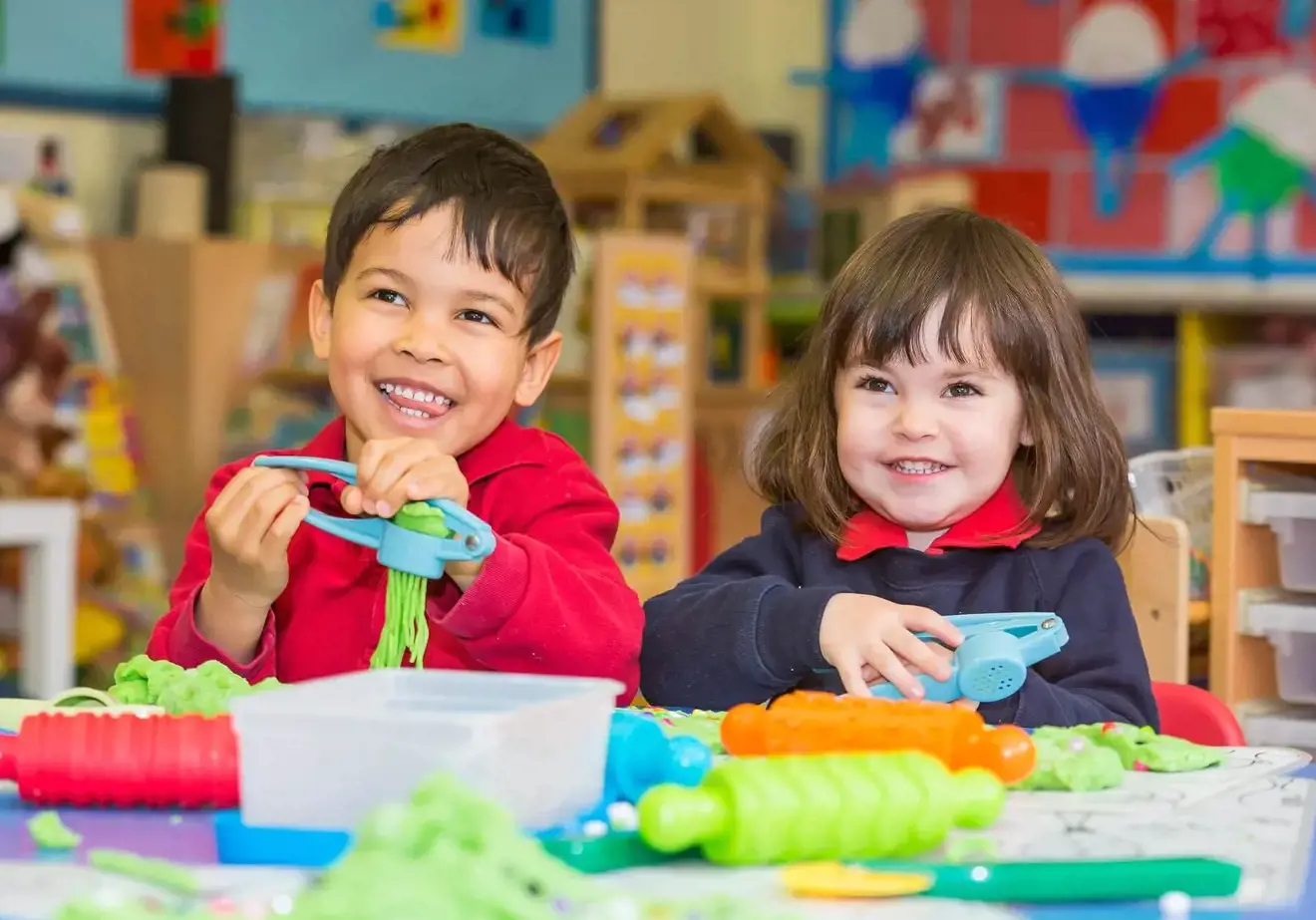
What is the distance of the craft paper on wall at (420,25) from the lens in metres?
3.73

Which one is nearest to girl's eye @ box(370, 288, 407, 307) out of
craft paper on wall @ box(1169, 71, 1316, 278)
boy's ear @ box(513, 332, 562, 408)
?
boy's ear @ box(513, 332, 562, 408)

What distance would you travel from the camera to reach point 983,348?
1279 millimetres

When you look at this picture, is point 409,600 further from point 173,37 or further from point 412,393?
point 173,37

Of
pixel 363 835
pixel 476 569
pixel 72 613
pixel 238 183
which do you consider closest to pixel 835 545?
pixel 476 569

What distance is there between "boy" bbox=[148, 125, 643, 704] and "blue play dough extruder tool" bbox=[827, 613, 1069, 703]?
23cm

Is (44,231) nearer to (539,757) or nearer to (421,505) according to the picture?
(421,505)

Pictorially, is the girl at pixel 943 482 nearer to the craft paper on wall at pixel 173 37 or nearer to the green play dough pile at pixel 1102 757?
the green play dough pile at pixel 1102 757

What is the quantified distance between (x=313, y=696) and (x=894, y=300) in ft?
2.09

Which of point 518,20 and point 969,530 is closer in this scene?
point 969,530

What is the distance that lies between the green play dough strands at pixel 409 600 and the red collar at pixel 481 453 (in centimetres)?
26

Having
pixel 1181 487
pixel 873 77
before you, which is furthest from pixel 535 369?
pixel 873 77

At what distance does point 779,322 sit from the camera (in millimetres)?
4293

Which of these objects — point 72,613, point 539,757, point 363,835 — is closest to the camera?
point 363,835

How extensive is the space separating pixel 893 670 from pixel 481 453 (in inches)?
14.9
